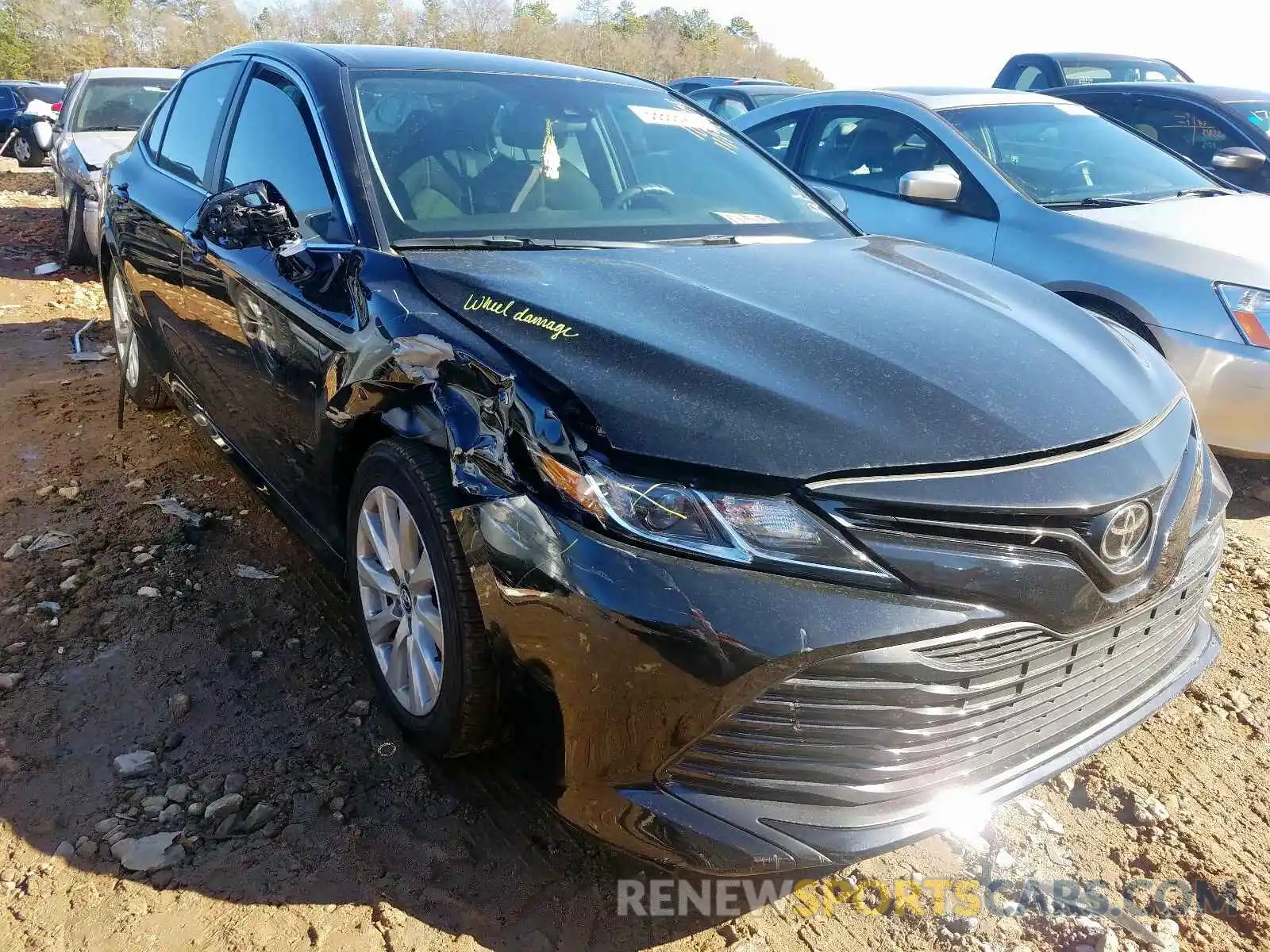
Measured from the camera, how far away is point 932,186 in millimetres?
4477

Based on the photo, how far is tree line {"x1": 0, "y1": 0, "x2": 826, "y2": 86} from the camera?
1515 inches

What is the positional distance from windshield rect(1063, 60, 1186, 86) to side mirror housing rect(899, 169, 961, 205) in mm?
6954

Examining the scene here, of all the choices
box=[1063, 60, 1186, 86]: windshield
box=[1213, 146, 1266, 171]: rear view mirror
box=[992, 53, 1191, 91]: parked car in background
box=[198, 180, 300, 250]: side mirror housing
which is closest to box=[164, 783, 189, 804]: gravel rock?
box=[198, 180, 300, 250]: side mirror housing

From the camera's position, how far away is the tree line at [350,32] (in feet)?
126

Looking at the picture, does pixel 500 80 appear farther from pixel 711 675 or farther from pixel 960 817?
pixel 960 817

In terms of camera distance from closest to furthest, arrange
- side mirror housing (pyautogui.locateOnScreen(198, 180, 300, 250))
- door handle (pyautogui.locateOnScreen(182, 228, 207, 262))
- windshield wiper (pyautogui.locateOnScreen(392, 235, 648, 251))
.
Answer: windshield wiper (pyautogui.locateOnScreen(392, 235, 648, 251))
side mirror housing (pyautogui.locateOnScreen(198, 180, 300, 250))
door handle (pyautogui.locateOnScreen(182, 228, 207, 262))

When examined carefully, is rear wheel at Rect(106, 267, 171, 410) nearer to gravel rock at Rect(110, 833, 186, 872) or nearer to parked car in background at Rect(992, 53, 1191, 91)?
gravel rock at Rect(110, 833, 186, 872)

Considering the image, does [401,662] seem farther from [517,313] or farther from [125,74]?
[125,74]

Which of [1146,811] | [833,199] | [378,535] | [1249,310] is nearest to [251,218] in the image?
[378,535]

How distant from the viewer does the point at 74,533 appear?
3494 mm

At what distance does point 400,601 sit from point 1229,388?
3323 mm

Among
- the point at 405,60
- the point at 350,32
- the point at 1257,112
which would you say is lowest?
the point at 350,32

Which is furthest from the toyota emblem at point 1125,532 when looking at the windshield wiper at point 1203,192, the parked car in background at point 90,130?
the parked car in background at point 90,130

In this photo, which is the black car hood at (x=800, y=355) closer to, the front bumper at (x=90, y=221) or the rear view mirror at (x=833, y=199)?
the rear view mirror at (x=833, y=199)
